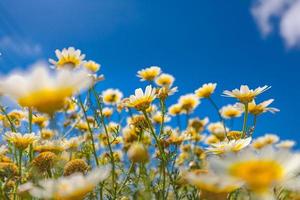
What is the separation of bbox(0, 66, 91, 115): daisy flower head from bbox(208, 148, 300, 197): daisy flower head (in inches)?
15.5

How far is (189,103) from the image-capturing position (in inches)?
200

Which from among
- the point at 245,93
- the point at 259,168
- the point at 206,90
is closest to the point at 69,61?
the point at 245,93

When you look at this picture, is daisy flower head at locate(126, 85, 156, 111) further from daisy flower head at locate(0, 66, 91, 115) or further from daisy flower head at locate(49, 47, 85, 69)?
daisy flower head at locate(0, 66, 91, 115)

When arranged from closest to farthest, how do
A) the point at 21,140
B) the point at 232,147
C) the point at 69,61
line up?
the point at 232,147, the point at 21,140, the point at 69,61

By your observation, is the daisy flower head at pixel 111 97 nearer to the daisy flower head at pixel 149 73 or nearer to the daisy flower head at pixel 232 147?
the daisy flower head at pixel 149 73

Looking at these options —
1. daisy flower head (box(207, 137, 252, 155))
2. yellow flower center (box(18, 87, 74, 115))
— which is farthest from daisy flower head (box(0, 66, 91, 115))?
daisy flower head (box(207, 137, 252, 155))

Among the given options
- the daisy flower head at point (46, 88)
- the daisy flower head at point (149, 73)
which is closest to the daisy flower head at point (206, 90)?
the daisy flower head at point (149, 73)

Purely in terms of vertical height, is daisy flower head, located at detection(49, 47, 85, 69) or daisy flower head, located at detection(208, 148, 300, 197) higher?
daisy flower head, located at detection(49, 47, 85, 69)

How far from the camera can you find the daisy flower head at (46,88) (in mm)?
1222

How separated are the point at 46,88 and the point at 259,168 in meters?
0.55

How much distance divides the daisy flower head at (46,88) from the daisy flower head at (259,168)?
39 cm

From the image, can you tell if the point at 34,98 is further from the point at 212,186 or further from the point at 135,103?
the point at 135,103

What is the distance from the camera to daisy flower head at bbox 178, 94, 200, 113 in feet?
16.6

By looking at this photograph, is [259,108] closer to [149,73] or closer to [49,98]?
[149,73]
